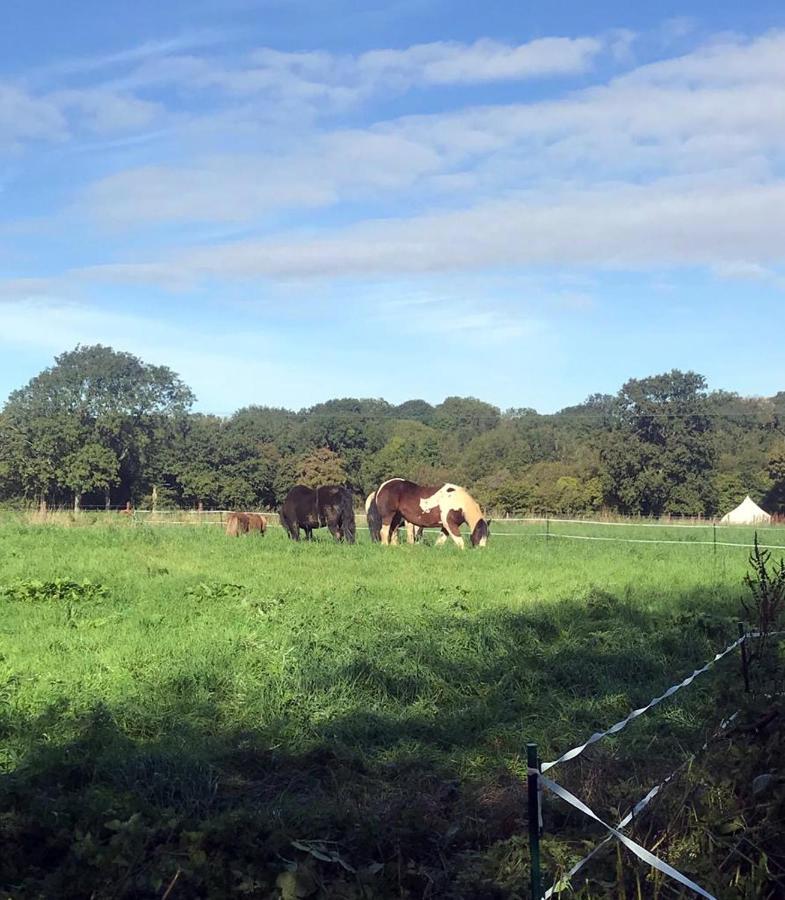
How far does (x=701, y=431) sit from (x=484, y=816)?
2126 inches

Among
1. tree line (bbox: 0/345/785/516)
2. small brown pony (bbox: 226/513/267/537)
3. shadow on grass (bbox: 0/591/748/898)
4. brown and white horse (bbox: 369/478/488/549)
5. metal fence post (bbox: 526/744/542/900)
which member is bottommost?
shadow on grass (bbox: 0/591/748/898)

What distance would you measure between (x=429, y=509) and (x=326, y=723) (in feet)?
46.0

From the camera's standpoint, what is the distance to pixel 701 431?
54.7m

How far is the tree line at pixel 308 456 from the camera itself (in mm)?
53438

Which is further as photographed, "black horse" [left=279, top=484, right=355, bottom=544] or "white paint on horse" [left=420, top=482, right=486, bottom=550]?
"black horse" [left=279, top=484, right=355, bottom=544]

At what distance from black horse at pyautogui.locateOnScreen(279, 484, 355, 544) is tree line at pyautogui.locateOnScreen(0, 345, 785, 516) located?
1296 inches

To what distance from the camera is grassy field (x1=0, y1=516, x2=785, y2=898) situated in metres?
3.46

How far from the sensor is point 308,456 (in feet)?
193

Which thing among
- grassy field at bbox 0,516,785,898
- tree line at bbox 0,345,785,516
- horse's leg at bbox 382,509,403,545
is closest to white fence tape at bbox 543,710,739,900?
grassy field at bbox 0,516,785,898

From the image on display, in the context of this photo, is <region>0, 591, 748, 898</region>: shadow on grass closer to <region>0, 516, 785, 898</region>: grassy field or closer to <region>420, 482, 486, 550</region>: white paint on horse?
<region>0, 516, 785, 898</region>: grassy field

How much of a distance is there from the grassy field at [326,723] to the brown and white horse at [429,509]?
731cm

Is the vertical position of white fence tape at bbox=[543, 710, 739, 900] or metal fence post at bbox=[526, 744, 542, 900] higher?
metal fence post at bbox=[526, 744, 542, 900]

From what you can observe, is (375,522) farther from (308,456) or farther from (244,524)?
(308,456)

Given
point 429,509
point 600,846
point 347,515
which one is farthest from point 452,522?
point 600,846
